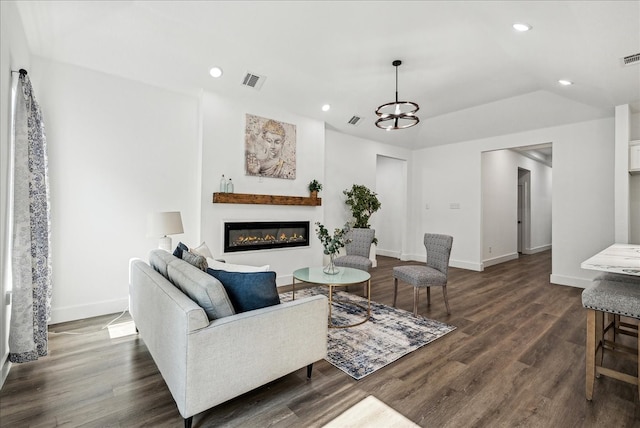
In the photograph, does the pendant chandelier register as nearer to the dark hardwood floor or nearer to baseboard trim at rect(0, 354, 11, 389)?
the dark hardwood floor

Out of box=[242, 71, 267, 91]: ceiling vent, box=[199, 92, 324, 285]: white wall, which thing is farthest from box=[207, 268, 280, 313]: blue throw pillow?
box=[242, 71, 267, 91]: ceiling vent

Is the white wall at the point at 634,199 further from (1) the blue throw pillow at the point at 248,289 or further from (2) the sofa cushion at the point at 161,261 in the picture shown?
(2) the sofa cushion at the point at 161,261

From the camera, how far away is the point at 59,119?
10.9 feet

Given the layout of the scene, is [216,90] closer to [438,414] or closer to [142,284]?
[142,284]

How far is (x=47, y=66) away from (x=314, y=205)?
3.89 m

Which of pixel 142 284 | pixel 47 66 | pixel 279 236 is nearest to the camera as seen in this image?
pixel 142 284

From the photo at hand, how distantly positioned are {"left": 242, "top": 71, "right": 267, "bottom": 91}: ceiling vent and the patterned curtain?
2.35 m

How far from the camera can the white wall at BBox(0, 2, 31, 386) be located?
213cm

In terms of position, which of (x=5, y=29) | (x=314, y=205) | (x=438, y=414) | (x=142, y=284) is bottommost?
(x=438, y=414)

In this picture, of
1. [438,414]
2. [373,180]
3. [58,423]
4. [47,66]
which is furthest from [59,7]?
[373,180]

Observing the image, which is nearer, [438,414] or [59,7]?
[438,414]

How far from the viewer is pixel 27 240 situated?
Result: 240 centimetres

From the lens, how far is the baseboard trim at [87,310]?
10.9 ft

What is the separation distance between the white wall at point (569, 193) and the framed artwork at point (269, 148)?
409cm
